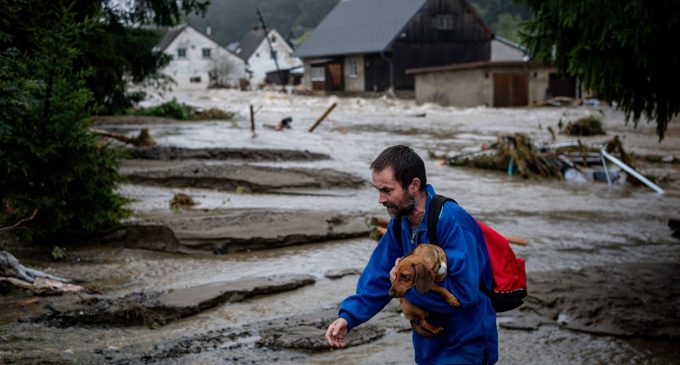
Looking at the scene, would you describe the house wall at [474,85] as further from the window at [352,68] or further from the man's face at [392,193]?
the man's face at [392,193]

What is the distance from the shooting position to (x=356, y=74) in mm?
60719

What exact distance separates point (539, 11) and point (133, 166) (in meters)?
10.6

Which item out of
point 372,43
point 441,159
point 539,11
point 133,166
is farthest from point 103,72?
point 372,43

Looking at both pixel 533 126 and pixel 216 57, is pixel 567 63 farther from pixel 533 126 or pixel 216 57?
pixel 216 57

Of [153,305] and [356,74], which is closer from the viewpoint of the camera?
[153,305]

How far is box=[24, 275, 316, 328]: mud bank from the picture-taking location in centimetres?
645

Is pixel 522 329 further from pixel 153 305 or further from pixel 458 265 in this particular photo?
pixel 458 265

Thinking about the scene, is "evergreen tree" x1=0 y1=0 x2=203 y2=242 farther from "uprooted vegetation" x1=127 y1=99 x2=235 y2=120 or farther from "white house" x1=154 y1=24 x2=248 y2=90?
"white house" x1=154 y1=24 x2=248 y2=90

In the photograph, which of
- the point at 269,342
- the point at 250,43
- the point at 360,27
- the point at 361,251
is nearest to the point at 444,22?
the point at 360,27

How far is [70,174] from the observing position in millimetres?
8852

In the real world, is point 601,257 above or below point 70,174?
below

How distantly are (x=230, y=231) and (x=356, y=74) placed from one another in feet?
169

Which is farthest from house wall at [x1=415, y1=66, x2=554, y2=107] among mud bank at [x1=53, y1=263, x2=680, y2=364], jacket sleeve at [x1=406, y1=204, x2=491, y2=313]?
jacket sleeve at [x1=406, y1=204, x2=491, y2=313]

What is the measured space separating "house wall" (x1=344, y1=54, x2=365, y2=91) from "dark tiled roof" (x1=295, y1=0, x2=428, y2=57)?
0.84 m
